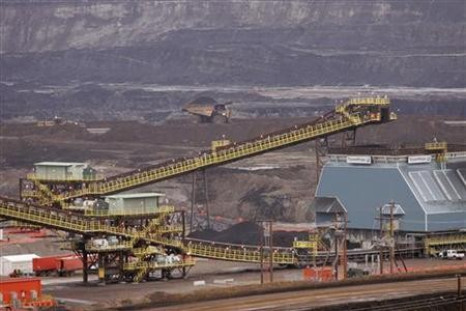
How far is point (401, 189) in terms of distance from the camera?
86.4m

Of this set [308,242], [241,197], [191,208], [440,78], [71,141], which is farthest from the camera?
[440,78]

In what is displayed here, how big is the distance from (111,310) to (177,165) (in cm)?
3034

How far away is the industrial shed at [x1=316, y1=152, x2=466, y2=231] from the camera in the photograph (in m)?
86.0

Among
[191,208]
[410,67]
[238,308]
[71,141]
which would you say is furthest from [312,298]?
[410,67]

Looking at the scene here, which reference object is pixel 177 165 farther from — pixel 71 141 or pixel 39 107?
pixel 39 107

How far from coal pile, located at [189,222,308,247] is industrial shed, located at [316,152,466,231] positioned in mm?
2490

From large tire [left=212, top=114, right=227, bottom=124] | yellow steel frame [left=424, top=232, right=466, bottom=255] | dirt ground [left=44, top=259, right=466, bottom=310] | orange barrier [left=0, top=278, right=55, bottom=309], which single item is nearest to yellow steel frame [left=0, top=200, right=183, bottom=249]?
dirt ground [left=44, top=259, right=466, bottom=310]

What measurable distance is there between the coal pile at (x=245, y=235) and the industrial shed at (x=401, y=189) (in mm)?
2490

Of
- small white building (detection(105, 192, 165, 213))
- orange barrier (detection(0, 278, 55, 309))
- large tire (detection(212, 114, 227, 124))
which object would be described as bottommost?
orange barrier (detection(0, 278, 55, 309))

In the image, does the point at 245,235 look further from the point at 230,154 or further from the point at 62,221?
the point at 62,221

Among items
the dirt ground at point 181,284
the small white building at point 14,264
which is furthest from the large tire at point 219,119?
the small white building at point 14,264

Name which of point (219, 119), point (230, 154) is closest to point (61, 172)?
point (230, 154)

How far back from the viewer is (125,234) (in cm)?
7756

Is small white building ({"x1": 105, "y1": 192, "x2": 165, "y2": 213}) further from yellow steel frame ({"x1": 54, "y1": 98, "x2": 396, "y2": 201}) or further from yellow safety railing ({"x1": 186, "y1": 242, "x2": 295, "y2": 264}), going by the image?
yellow steel frame ({"x1": 54, "y1": 98, "x2": 396, "y2": 201})
